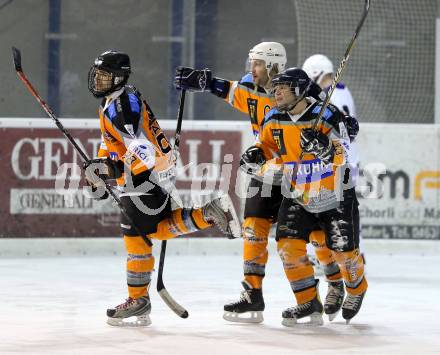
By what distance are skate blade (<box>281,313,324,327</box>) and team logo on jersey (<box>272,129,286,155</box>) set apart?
75 centimetres

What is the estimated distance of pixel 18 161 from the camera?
8.05 meters

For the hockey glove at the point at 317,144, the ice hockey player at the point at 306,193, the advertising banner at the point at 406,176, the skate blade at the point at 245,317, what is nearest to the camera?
A: the hockey glove at the point at 317,144

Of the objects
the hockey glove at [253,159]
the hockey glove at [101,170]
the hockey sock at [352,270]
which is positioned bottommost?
the hockey sock at [352,270]

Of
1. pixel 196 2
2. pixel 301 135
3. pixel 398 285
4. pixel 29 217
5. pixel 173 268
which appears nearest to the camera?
pixel 301 135

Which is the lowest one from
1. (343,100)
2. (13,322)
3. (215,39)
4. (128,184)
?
(13,322)

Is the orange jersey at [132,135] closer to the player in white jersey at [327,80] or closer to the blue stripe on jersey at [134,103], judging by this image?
the blue stripe on jersey at [134,103]

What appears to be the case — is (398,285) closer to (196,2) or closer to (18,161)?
(18,161)

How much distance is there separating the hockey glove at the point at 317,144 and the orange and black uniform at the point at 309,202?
0.08m

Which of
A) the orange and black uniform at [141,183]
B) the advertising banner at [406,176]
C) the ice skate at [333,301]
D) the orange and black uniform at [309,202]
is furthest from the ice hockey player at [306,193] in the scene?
the advertising banner at [406,176]

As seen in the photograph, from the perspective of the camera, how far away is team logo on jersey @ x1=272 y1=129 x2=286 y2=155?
513 cm

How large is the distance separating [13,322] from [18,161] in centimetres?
296

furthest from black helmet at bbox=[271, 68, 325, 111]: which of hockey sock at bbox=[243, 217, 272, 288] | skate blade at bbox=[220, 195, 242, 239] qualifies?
hockey sock at bbox=[243, 217, 272, 288]

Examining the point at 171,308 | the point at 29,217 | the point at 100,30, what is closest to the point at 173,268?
the point at 29,217

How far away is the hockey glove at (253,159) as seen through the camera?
5129 millimetres
